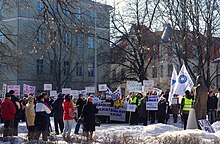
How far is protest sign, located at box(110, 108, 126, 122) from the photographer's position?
28047 millimetres

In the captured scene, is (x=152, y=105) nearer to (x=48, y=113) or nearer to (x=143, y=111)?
(x=143, y=111)

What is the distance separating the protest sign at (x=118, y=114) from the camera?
92.0 feet

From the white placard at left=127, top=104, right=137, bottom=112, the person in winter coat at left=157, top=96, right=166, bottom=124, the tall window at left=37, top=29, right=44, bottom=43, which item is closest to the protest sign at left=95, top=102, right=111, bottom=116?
the white placard at left=127, top=104, right=137, bottom=112

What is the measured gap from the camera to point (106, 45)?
4819 cm

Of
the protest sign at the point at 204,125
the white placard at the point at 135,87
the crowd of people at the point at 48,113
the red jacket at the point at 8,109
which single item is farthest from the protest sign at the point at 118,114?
the red jacket at the point at 8,109

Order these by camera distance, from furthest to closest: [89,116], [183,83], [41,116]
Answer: [183,83] < [89,116] < [41,116]

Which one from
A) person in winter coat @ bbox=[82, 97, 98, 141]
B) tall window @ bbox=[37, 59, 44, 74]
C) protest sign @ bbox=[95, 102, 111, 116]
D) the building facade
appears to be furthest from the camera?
tall window @ bbox=[37, 59, 44, 74]

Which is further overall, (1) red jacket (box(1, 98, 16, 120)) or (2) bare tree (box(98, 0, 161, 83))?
(2) bare tree (box(98, 0, 161, 83))

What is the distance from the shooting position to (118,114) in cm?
2825

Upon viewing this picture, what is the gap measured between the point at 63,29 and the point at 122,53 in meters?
30.0

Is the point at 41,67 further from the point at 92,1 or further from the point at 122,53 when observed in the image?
the point at 92,1

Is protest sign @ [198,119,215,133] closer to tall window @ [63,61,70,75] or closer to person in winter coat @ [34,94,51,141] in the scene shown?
person in winter coat @ [34,94,51,141]

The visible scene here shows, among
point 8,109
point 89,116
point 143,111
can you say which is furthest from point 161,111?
point 8,109

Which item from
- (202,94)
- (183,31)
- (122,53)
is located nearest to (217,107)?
(202,94)
